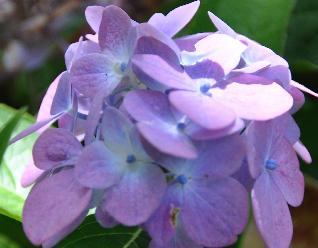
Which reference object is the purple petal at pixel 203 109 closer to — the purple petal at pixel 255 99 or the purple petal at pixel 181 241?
the purple petal at pixel 255 99

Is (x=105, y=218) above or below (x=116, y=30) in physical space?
below

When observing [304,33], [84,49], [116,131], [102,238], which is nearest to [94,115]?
[116,131]

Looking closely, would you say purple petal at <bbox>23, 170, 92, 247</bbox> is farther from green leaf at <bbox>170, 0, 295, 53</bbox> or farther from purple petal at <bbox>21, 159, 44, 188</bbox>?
green leaf at <bbox>170, 0, 295, 53</bbox>

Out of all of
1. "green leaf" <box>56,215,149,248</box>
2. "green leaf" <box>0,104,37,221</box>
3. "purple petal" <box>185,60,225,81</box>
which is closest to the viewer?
"purple petal" <box>185,60,225,81</box>

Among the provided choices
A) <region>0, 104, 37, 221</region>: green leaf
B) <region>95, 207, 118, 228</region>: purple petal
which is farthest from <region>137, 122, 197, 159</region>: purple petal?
<region>0, 104, 37, 221</region>: green leaf

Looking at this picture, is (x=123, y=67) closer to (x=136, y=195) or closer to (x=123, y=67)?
(x=123, y=67)

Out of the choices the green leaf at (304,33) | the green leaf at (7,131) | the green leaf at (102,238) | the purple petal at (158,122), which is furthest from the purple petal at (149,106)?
the green leaf at (304,33)
